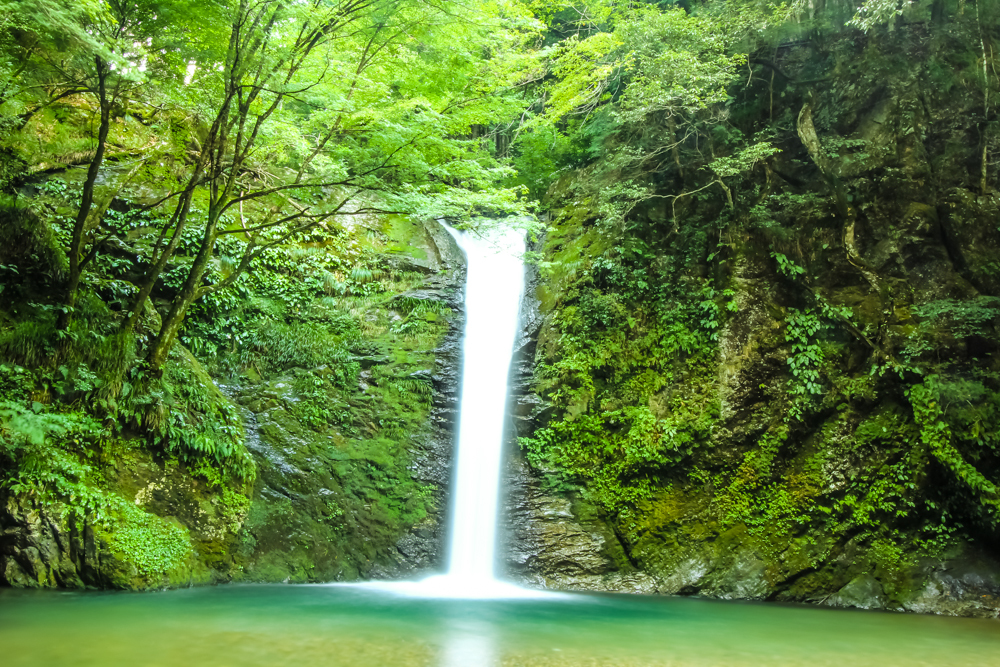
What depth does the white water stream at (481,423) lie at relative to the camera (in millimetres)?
8430

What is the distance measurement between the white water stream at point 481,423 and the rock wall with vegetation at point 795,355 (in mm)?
447

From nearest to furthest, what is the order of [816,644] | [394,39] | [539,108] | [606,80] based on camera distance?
[816,644]
[394,39]
[606,80]
[539,108]

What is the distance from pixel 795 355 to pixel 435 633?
22.1 feet

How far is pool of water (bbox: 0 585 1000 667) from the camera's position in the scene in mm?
4207

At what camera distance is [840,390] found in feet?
28.7

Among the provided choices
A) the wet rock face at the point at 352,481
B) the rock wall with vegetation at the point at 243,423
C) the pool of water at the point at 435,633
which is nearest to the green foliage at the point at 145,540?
the rock wall with vegetation at the point at 243,423

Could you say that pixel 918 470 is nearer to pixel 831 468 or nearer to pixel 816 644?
pixel 831 468

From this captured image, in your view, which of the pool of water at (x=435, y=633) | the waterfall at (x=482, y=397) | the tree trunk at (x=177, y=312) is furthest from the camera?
the waterfall at (x=482, y=397)

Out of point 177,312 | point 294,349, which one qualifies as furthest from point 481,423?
point 177,312

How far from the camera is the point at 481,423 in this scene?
991cm

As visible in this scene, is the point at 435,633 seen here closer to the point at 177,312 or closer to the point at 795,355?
the point at 177,312

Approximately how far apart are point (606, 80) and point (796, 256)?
19.2 ft

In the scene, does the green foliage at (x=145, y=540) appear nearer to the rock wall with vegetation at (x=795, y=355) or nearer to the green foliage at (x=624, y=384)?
the rock wall with vegetation at (x=795, y=355)

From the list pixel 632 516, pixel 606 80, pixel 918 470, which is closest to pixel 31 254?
pixel 632 516
